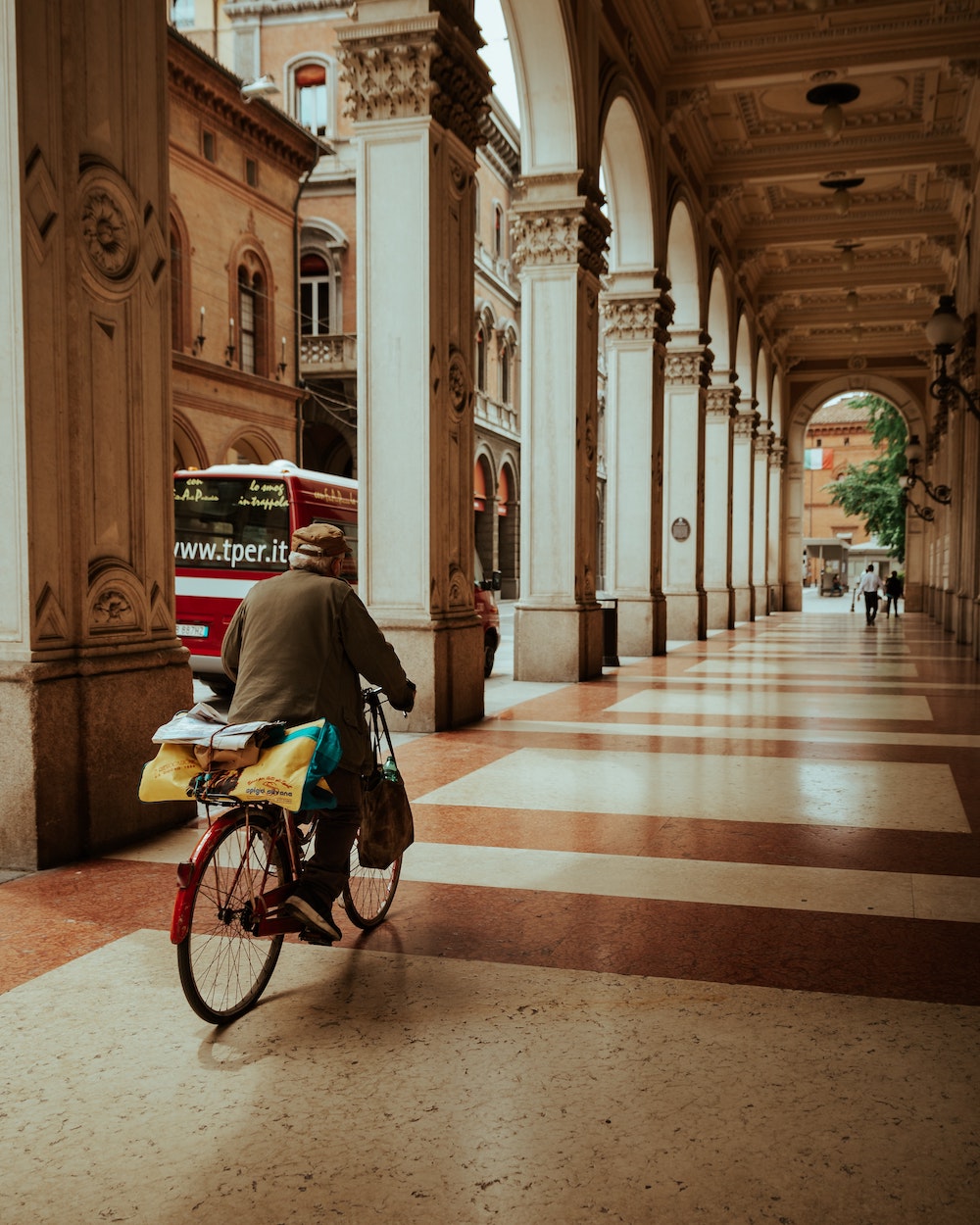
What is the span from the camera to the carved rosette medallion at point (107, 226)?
5.55 meters

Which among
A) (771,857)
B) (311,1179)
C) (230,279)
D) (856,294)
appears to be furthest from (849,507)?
(311,1179)

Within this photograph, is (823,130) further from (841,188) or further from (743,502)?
(743,502)

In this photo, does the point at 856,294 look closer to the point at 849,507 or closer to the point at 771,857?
the point at 849,507

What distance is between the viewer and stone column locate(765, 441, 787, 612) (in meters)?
36.2

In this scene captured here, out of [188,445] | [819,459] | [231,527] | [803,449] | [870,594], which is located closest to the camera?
[231,527]

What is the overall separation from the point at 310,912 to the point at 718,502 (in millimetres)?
22843

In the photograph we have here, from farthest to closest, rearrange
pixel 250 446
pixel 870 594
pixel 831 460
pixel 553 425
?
pixel 831 460 < pixel 870 594 < pixel 250 446 < pixel 553 425

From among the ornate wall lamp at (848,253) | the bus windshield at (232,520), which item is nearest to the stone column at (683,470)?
the ornate wall lamp at (848,253)

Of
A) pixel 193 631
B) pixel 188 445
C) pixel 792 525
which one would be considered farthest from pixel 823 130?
pixel 792 525

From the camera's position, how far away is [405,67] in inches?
372

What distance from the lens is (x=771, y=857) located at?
552 centimetres

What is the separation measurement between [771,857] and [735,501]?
24.2m

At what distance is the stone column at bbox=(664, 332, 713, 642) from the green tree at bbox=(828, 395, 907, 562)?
2164cm

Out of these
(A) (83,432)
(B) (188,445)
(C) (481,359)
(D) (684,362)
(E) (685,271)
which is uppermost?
(C) (481,359)
